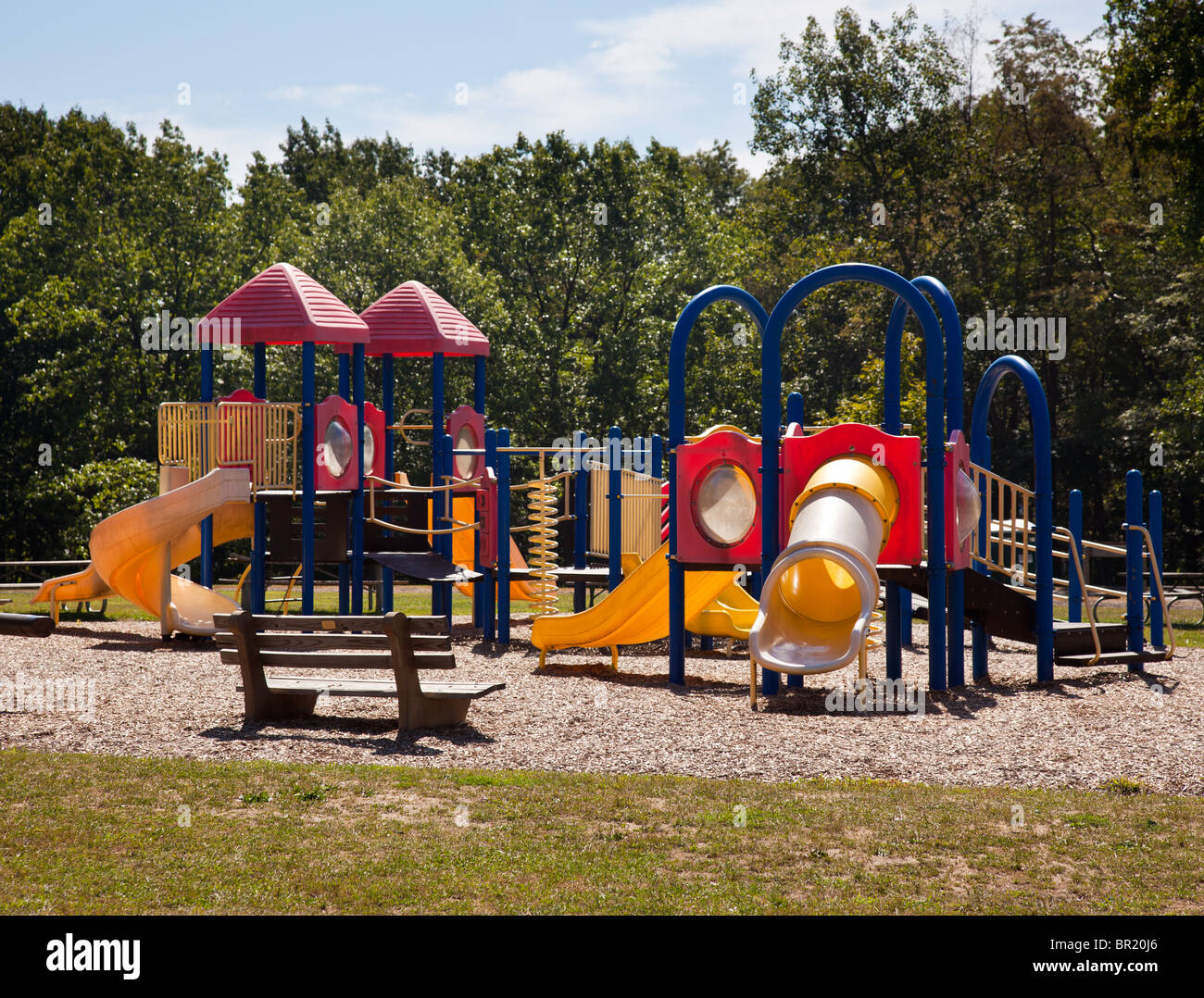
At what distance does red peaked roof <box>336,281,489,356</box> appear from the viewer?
762 inches

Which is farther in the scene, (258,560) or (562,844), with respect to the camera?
(258,560)

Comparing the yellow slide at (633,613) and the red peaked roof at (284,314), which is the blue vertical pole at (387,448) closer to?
the red peaked roof at (284,314)

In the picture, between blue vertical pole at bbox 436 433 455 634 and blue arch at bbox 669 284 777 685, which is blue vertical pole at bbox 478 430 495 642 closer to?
blue vertical pole at bbox 436 433 455 634

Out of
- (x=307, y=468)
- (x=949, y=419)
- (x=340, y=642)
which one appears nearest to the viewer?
(x=340, y=642)

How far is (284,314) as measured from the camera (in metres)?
16.7

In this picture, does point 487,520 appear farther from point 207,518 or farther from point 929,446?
point 929,446

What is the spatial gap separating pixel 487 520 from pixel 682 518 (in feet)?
17.2

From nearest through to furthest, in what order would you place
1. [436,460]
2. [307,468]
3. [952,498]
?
1. [952,498]
2. [307,468]
3. [436,460]

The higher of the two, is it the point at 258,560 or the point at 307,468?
the point at 307,468

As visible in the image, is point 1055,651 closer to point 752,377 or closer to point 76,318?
point 752,377

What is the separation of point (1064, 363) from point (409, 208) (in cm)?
1937

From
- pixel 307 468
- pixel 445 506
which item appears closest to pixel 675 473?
pixel 307 468

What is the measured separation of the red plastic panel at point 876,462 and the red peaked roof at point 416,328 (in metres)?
9.09

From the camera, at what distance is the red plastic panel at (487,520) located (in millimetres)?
16375
